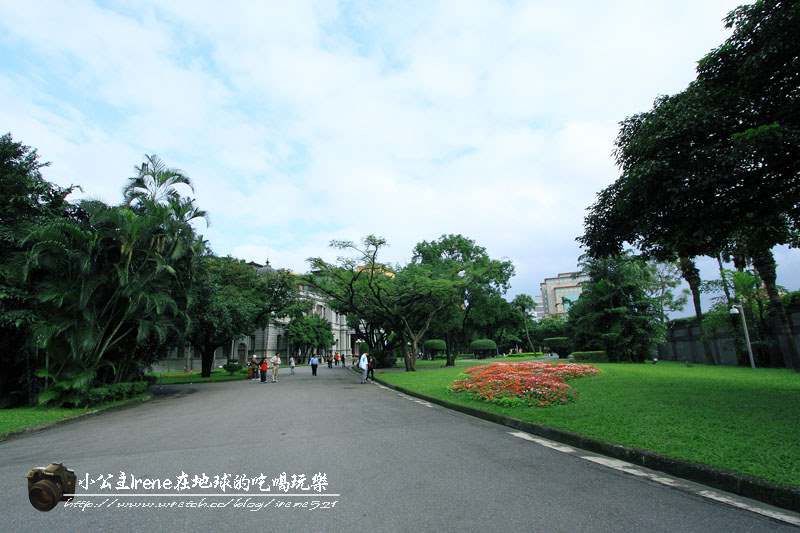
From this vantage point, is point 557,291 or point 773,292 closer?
point 773,292

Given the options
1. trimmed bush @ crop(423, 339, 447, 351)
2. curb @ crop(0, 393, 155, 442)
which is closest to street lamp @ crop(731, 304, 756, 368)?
curb @ crop(0, 393, 155, 442)

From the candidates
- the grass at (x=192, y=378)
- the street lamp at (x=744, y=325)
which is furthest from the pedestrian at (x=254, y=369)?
the street lamp at (x=744, y=325)

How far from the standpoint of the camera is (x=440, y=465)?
196 inches

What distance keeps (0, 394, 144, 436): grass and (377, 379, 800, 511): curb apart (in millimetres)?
10663

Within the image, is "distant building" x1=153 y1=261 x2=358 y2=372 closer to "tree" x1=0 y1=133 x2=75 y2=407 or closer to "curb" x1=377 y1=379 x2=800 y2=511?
"tree" x1=0 y1=133 x2=75 y2=407

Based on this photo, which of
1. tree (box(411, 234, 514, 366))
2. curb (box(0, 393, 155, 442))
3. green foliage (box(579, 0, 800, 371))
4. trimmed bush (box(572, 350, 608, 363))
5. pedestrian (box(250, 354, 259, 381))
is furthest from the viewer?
tree (box(411, 234, 514, 366))

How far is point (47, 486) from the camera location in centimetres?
286

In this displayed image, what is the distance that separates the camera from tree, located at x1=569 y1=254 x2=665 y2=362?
85.6 feet

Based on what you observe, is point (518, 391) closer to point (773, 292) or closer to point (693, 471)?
point (693, 471)

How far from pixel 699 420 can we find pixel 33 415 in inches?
582

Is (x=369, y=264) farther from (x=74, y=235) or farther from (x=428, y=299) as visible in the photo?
(x=74, y=235)

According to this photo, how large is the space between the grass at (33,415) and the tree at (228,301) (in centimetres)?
533

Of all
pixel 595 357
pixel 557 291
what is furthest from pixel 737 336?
pixel 557 291

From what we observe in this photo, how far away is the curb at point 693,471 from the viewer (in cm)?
356
